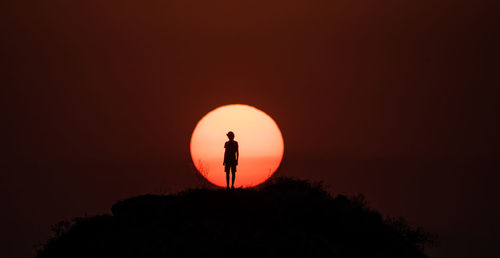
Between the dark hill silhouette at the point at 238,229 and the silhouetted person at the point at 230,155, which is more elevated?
the silhouetted person at the point at 230,155

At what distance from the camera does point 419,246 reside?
29.6 m

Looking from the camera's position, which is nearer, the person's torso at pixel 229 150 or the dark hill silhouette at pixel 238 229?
the dark hill silhouette at pixel 238 229

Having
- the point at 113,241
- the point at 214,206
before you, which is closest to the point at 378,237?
the point at 214,206

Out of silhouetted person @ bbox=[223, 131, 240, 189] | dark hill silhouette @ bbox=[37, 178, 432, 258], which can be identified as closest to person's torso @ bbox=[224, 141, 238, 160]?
silhouetted person @ bbox=[223, 131, 240, 189]

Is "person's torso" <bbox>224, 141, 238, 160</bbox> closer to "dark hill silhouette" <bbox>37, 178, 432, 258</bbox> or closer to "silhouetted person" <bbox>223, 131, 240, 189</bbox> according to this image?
"silhouetted person" <bbox>223, 131, 240, 189</bbox>

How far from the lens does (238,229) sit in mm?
23438

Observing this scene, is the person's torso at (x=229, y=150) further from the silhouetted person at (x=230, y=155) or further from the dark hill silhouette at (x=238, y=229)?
the dark hill silhouette at (x=238, y=229)

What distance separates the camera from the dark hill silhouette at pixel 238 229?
22.7m

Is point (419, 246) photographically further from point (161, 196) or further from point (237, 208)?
point (161, 196)

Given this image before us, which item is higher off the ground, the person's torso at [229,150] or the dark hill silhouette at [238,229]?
the person's torso at [229,150]

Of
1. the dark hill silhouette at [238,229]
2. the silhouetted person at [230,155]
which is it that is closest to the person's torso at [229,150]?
the silhouetted person at [230,155]

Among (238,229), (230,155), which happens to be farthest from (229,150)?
(238,229)

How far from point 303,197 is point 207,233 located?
599cm

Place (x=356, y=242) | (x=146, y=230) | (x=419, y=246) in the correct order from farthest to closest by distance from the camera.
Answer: (x=419, y=246)
(x=356, y=242)
(x=146, y=230)
